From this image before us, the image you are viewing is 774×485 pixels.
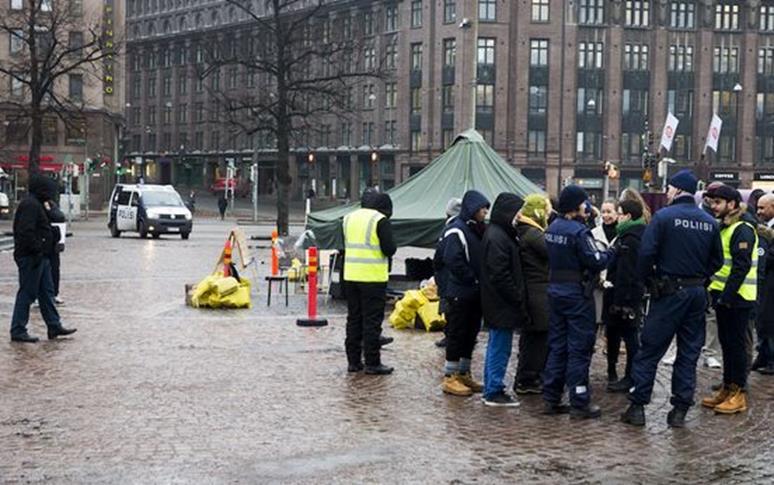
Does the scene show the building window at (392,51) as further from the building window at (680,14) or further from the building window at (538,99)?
the building window at (680,14)

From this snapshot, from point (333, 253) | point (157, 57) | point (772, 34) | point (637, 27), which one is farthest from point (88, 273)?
point (157, 57)

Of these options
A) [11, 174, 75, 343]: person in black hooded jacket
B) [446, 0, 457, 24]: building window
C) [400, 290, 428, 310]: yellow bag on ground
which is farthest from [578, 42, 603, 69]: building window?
[11, 174, 75, 343]: person in black hooded jacket

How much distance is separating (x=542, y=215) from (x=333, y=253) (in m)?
10.8

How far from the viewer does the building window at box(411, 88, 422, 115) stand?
84.9 m

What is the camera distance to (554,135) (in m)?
82.5

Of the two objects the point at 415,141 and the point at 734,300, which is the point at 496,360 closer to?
the point at 734,300

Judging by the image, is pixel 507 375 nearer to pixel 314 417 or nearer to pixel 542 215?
pixel 542 215

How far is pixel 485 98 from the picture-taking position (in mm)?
82188

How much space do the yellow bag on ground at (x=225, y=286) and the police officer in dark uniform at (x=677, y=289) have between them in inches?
390

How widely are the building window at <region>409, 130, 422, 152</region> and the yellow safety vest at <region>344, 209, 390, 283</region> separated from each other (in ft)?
238

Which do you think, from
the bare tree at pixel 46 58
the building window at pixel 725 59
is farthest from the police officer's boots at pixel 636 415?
the building window at pixel 725 59

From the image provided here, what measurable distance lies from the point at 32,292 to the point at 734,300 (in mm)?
7953

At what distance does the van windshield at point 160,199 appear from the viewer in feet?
141

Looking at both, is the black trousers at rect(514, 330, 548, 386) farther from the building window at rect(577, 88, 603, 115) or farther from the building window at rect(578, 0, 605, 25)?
the building window at rect(578, 0, 605, 25)
